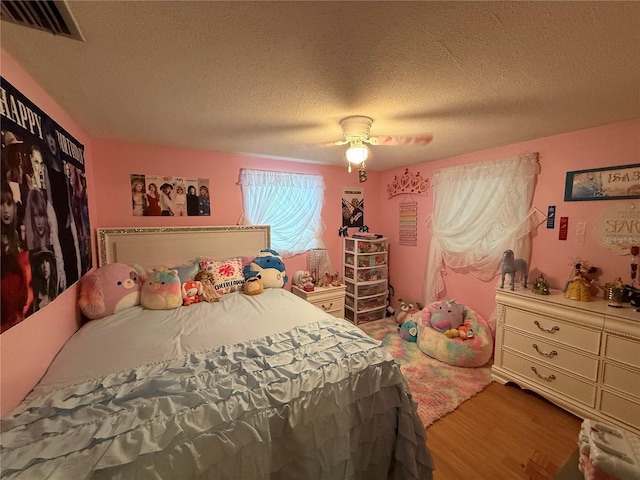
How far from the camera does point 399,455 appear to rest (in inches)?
55.2

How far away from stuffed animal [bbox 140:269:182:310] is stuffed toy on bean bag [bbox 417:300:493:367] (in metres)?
2.49

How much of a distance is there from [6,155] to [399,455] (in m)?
2.31

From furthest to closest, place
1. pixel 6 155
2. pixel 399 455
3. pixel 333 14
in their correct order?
pixel 399 455 < pixel 6 155 < pixel 333 14

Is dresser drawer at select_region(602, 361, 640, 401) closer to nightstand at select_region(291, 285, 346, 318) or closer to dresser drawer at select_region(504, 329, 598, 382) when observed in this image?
dresser drawer at select_region(504, 329, 598, 382)

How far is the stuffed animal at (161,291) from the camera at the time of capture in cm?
219

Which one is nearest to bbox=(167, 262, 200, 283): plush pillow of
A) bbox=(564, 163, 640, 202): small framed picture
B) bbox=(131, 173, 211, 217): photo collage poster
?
bbox=(131, 173, 211, 217): photo collage poster

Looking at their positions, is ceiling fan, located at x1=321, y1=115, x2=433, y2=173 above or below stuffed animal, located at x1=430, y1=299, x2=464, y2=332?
above

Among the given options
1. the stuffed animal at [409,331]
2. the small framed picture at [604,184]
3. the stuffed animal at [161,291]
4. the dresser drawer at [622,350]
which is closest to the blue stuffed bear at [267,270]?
the stuffed animal at [161,291]

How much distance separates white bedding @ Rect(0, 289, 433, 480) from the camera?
888 millimetres

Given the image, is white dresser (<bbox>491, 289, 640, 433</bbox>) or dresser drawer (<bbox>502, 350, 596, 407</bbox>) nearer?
white dresser (<bbox>491, 289, 640, 433</bbox>)

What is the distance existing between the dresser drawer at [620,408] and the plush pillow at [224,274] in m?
2.99

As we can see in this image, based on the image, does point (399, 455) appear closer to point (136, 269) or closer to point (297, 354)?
point (297, 354)

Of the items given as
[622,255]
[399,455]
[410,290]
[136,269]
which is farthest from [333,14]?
[410,290]

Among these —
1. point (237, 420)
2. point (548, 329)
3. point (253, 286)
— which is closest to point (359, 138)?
point (253, 286)
